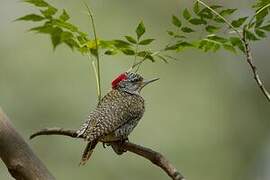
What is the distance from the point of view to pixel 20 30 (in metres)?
5.43

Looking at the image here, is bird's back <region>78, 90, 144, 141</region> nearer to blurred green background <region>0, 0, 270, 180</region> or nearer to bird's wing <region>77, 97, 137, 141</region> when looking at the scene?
bird's wing <region>77, 97, 137, 141</region>

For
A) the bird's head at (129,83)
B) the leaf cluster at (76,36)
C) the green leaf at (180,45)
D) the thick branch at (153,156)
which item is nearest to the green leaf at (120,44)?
the leaf cluster at (76,36)

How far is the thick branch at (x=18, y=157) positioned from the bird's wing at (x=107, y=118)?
23cm

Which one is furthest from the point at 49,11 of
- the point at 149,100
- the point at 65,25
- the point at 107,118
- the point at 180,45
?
the point at 149,100

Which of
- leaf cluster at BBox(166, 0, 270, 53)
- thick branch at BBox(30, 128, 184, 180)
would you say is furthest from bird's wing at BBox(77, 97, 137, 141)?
leaf cluster at BBox(166, 0, 270, 53)

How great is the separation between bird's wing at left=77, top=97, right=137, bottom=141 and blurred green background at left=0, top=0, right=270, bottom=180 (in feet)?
8.51

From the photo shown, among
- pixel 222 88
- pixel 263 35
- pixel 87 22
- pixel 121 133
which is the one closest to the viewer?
pixel 263 35

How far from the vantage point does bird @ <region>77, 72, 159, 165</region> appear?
183 centimetres

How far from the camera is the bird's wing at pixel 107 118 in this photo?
1.85 meters

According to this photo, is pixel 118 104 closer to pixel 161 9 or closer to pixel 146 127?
pixel 146 127

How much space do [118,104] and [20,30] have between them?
3.31m

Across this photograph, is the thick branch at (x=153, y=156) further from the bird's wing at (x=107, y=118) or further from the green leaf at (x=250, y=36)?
the green leaf at (x=250, y=36)

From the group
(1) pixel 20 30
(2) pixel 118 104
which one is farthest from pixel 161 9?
(2) pixel 118 104

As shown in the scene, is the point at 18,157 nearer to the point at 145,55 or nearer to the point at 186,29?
the point at 145,55
